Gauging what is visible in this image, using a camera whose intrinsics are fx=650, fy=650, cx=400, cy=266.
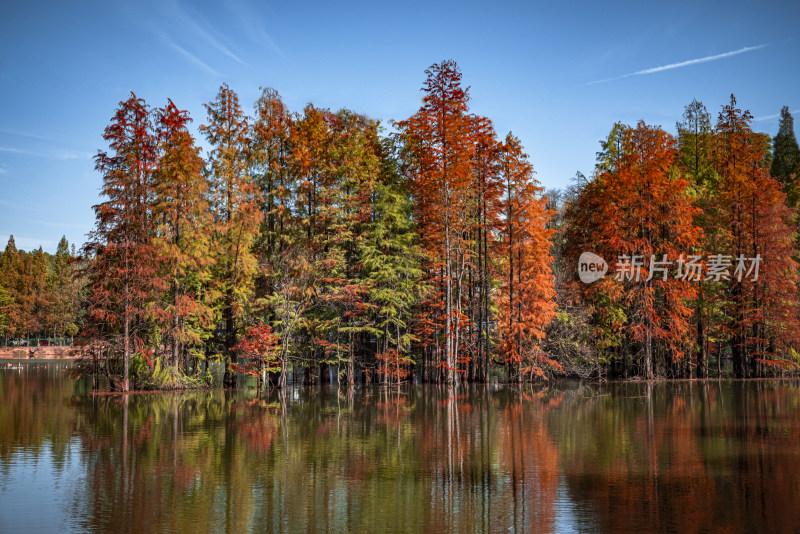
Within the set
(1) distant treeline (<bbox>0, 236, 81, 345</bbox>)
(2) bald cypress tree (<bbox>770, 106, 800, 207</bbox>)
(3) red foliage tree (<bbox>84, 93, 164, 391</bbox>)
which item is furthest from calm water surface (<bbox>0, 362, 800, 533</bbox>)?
(1) distant treeline (<bbox>0, 236, 81, 345</bbox>)

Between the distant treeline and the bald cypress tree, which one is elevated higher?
the bald cypress tree

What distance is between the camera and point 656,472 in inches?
502

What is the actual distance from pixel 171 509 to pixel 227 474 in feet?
8.61

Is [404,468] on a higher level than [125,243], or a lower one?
lower

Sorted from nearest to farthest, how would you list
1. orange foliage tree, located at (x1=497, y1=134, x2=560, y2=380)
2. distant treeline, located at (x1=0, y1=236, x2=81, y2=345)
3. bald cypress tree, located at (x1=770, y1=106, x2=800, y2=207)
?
orange foliage tree, located at (x1=497, y1=134, x2=560, y2=380)
bald cypress tree, located at (x1=770, y1=106, x2=800, y2=207)
distant treeline, located at (x1=0, y1=236, x2=81, y2=345)

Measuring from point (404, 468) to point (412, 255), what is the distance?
23647 millimetres

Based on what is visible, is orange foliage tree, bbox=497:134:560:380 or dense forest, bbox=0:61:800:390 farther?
orange foliage tree, bbox=497:134:560:380

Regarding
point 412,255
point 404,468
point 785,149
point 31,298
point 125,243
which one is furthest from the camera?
point 31,298

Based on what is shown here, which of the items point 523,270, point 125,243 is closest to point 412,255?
point 523,270

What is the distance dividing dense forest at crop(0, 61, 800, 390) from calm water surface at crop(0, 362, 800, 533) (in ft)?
28.5

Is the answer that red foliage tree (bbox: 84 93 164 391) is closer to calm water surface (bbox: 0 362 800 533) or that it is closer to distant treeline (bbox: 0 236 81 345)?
calm water surface (bbox: 0 362 800 533)

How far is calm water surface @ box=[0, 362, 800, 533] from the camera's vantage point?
383 inches

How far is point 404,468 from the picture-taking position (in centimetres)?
1348

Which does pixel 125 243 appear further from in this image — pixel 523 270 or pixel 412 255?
pixel 523 270
